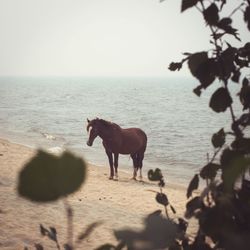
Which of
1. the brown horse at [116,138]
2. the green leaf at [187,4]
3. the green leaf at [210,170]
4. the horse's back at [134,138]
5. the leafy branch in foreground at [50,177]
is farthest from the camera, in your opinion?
the horse's back at [134,138]

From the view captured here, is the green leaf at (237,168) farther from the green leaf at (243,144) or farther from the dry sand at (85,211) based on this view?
the dry sand at (85,211)

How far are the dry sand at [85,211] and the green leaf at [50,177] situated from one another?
3935 millimetres

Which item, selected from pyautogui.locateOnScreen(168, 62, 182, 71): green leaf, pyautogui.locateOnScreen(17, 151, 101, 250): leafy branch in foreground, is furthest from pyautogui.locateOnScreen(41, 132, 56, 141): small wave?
pyautogui.locateOnScreen(17, 151, 101, 250): leafy branch in foreground

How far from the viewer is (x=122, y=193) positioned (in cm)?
1118

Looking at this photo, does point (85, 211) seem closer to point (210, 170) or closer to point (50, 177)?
point (210, 170)

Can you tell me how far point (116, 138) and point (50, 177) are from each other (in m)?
11.7

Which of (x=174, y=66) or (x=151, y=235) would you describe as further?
(x=174, y=66)

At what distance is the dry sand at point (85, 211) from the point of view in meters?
6.43

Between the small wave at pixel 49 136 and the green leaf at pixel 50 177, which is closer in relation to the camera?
the green leaf at pixel 50 177

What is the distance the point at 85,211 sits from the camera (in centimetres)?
853

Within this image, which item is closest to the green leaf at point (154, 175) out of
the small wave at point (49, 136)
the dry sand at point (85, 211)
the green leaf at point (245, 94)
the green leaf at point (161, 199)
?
the green leaf at point (161, 199)

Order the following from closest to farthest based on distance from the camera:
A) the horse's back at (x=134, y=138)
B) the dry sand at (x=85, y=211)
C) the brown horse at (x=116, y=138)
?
1. the dry sand at (x=85, y=211)
2. the brown horse at (x=116, y=138)
3. the horse's back at (x=134, y=138)

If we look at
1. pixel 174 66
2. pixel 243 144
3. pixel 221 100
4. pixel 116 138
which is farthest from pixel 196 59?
pixel 116 138

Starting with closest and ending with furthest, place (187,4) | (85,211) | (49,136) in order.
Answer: (187,4) < (85,211) < (49,136)
